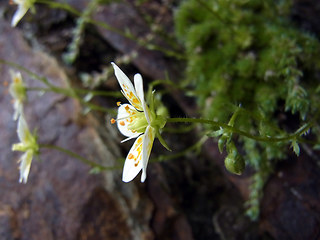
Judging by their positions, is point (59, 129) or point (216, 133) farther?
point (59, 129)

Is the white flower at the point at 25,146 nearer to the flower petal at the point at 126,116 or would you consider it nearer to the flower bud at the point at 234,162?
the flower petal at the point at 126,116

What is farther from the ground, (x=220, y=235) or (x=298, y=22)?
(x=298, y=22)

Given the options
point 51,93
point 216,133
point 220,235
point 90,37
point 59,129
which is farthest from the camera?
point 90,37

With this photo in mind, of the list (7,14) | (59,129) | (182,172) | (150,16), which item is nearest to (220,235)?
(182,172)

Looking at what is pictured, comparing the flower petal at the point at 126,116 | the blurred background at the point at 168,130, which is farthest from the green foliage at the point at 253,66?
the flower petal at the point at 126,116

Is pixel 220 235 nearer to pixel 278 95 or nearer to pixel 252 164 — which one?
pixel 252 164

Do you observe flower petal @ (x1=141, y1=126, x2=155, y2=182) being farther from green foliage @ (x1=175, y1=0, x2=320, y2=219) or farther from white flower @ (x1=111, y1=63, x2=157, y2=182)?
green foliage @ (x1=175, y1=0, x2=320, y2=219)
